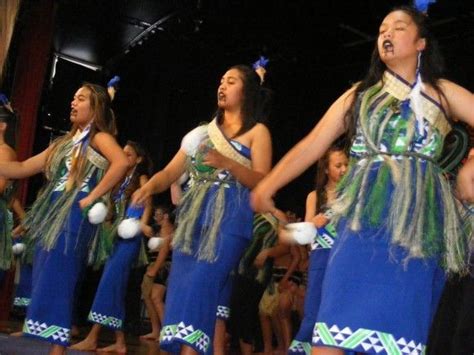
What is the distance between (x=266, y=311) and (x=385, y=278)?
475 centimetres

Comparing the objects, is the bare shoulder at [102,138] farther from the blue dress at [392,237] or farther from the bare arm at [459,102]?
the bare arm at [459,102]

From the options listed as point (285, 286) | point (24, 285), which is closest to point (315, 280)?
point (24, 285)

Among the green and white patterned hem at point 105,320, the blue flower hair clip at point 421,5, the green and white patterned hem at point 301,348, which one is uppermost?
the blue flower hair clip at point 421,5

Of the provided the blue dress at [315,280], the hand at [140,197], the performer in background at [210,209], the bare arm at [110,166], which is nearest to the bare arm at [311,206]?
the blue dress at [315,280]

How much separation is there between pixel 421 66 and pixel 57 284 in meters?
2.08

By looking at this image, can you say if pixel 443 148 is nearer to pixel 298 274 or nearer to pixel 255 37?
pixel 298 274

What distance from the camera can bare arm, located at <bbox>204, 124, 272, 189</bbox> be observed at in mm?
2850

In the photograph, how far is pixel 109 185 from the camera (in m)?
3.63

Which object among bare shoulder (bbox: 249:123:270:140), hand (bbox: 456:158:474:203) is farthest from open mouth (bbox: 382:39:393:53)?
bare shoulder (bbox: 249:123:270:140)

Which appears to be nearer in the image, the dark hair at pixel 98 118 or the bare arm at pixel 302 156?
the bare arm at pixel 302 156

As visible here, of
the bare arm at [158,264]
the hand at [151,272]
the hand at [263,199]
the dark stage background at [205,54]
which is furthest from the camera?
the dark stage background at [205,54]

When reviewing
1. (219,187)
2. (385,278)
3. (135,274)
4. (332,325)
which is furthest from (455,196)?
(135,274)

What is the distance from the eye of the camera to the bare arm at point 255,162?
9.35 feet

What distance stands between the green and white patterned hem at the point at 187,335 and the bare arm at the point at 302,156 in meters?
0.99
